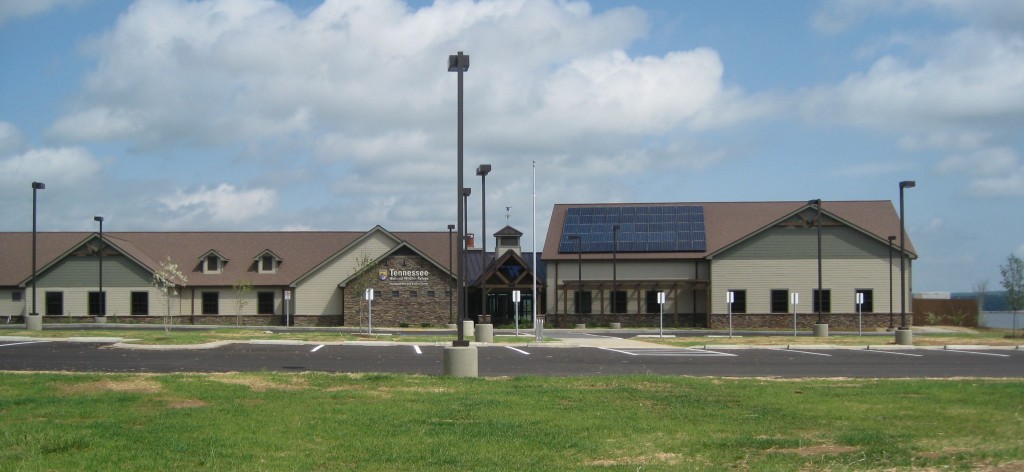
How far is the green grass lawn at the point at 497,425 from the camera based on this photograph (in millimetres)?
9508

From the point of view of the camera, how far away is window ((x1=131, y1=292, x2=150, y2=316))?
59.5m

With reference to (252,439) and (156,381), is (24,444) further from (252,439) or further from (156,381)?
(156,381)

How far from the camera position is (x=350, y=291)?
5816 centimetres

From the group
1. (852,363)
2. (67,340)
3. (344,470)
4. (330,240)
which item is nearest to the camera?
(344,470)

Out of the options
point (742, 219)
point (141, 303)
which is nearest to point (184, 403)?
point (141, 303)

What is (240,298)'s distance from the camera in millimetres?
60094

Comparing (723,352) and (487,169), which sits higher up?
(487,169)

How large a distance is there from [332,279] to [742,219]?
2624cm

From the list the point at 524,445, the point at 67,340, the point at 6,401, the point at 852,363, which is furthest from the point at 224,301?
the point at 524,445

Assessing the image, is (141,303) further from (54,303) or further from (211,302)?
(54,303)

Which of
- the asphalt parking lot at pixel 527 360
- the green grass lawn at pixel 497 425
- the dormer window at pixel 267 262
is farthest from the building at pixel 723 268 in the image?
the green grass lawn at pixel 497 425

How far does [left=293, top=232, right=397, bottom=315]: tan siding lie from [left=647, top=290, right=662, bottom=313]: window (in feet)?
51.7

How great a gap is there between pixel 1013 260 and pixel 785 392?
52859mm

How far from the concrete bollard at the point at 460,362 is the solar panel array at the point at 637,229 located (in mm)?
39068
